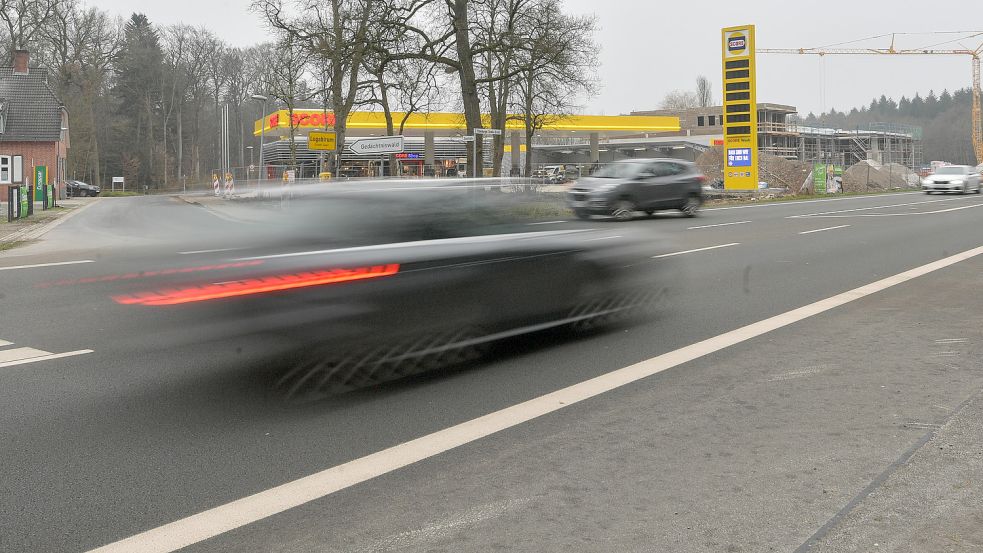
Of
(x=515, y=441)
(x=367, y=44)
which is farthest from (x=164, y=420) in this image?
(x=367, y=44)

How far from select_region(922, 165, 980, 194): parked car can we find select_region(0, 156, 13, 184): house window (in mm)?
45100

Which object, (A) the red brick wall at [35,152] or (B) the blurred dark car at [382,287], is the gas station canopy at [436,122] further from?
(B) the blurred dark car at [382,287]

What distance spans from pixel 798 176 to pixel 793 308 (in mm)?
39962

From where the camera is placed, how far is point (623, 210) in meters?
22.8

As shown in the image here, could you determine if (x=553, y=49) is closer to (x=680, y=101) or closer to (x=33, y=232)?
(x=33, y=232)

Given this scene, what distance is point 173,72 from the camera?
8388 centimetres

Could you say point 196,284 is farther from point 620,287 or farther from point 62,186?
point 62,186

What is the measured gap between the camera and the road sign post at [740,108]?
38.9 m

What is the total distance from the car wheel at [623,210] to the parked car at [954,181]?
2503cm

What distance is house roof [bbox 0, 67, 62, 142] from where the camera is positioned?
50.9 metres

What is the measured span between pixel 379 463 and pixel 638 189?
64.5 ft

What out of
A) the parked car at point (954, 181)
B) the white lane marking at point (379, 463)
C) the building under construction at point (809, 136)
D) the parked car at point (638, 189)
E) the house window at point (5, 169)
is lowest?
the white lane marking at point (379, 463)

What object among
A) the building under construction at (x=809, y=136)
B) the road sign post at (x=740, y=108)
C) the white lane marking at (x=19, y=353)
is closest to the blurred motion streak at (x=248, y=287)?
the white lane marking at (x=19, y=353)

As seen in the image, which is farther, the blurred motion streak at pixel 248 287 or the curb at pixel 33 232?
the curb at pixel 33 232
